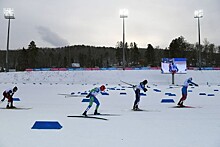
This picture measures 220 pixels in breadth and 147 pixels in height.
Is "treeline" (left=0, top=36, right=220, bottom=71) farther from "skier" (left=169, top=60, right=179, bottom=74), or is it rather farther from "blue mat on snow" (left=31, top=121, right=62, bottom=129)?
"blue mat on snow" (left=31, top=121, right=62, bottom=129)

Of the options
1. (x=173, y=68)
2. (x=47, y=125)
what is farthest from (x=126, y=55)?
(x=47, y=125)

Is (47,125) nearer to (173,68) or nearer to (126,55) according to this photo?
(173,68)

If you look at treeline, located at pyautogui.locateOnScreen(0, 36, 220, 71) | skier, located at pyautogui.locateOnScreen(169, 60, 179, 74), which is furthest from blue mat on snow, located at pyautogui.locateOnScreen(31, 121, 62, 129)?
treeline, located at pyautogui.locateOnScreen(0, 36, 220, 71)

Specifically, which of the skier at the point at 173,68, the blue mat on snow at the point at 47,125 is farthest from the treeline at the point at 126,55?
the blue mat on snow at the point at 47,125

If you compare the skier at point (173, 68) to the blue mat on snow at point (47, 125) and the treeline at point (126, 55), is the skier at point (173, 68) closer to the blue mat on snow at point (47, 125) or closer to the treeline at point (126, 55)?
the treeline at point (126, 55)

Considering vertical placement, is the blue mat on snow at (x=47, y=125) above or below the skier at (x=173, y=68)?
below

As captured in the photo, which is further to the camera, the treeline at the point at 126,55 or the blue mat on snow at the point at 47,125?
the treeline at the point at 126,55

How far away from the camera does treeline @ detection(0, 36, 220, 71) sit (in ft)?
177

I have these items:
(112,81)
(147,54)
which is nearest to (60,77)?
(112,81)

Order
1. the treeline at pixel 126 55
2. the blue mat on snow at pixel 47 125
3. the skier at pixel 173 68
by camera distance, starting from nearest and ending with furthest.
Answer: the blue mat on snow at pixel 47 125
the skier at pixel 173 68
the treeline at pixel 126 55

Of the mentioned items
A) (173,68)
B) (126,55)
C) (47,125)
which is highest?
(126,55)

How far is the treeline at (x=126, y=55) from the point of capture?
54062 millimetres

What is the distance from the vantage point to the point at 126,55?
2862 inches

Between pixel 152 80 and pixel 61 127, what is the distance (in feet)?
76.5
